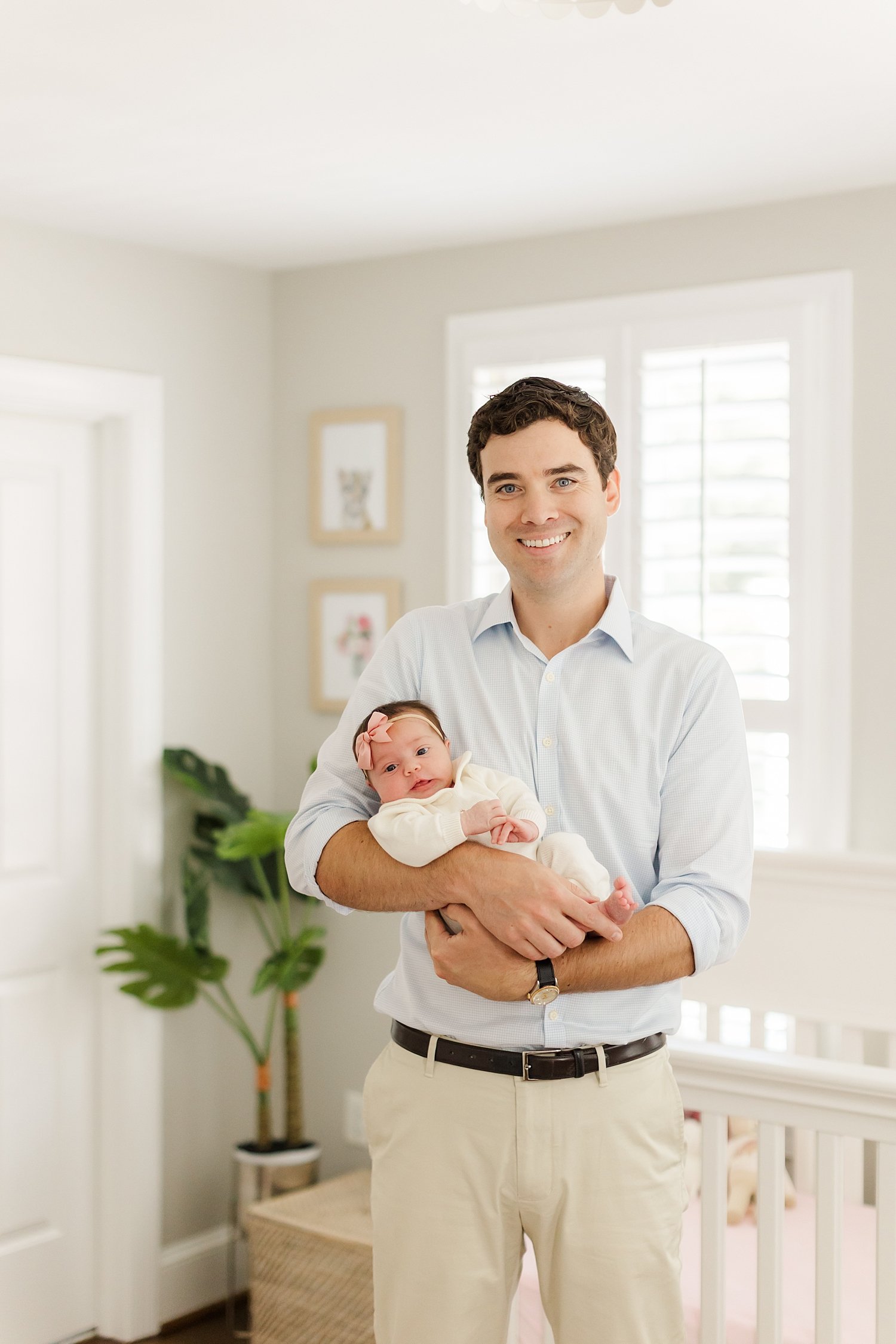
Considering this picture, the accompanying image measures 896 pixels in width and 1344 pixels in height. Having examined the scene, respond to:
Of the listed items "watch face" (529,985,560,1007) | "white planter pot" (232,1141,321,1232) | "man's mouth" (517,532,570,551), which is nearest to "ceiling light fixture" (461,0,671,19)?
"man's mouth" (517,532,570,551)

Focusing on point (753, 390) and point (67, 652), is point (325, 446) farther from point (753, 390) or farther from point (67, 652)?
point (753, 390)

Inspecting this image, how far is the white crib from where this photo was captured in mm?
1947

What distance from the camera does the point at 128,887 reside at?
3334 mm

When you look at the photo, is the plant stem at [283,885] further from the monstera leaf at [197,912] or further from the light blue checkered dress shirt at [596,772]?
the light blue checkered dress shirt at [596,772]

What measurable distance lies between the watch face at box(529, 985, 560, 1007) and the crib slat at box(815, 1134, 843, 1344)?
67 cm

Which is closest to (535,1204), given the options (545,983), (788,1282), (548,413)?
(545,983)

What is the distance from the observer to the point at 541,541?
1.62 m

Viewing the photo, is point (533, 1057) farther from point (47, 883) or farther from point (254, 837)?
point (47, 883)

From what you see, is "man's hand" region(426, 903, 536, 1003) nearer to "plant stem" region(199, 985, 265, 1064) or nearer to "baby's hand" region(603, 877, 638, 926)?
"baby's hand" region(603, 877, 638, 926)

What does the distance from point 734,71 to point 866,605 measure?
3.73 feet

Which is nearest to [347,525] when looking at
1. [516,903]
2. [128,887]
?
[128,887]

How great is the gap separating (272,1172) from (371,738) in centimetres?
211

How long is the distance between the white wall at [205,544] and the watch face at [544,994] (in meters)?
2.09

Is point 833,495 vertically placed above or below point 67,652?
above
